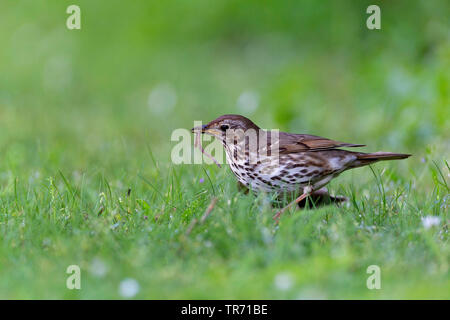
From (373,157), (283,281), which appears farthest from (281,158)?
(283,281)

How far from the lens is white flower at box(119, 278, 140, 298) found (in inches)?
152

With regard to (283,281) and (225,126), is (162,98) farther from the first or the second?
(283,281)

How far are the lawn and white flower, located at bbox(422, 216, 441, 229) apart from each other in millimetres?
21

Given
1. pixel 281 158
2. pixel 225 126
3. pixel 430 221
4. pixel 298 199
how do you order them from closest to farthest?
1. pixel 430 221
2. pixel 298 199
3. pixel 281 158
4. pixel 225 126

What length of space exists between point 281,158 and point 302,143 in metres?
0.30

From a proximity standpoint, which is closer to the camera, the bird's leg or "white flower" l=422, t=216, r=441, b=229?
"white flower" l=422, t=216, r=441, b=229

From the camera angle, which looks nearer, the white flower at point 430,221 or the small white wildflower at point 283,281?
the small white wildflower at point 283,281

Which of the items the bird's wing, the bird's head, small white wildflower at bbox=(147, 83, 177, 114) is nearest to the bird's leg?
the bird's wing

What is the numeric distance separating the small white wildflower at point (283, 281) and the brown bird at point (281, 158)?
1330 millimetres

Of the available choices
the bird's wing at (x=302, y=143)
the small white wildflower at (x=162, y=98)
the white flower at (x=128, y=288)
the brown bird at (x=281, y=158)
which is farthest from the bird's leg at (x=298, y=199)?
the small white wildflower at (x=162, y=98)

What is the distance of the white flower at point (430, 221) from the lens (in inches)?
176

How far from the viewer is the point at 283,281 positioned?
3846 millimetres

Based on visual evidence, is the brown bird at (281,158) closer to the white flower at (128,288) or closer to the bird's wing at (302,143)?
the bird's wing at (302,143)

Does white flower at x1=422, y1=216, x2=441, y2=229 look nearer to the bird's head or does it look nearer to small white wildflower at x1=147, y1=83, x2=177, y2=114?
the bird's head
